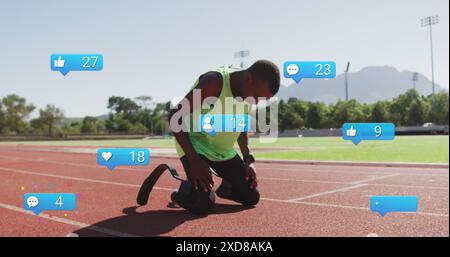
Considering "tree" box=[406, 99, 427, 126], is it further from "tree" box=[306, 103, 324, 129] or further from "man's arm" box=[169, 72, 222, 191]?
"man's arm" box=[169, 72, 222, 191]

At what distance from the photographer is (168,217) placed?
4762 millimetres

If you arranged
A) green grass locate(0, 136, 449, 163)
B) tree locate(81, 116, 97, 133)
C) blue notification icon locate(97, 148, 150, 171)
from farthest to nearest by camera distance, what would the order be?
tree locate(81, 116, 97, 133), green grass locate(0, 136, 449, 163), blue notification icon locate(97, 148, 150, 171)

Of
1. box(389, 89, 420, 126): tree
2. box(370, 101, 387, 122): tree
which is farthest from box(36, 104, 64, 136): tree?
box(389, 89, 420, 126): tree

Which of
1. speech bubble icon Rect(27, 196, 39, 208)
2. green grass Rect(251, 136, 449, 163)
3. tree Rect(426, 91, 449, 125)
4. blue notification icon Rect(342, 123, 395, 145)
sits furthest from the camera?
tree Rect(426, 91, 449, 125)

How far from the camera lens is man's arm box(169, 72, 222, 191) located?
13.1 feet

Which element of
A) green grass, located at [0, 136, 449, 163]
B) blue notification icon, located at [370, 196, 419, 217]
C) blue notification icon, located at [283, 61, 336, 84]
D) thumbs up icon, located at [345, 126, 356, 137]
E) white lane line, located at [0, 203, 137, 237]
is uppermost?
blue notification icon, located at [283, 61, 336, 84]

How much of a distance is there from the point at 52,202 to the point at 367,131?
3422mm

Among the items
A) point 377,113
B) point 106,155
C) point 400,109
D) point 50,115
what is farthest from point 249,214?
point 400,109

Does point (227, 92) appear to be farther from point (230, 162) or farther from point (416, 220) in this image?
point (416, 220)

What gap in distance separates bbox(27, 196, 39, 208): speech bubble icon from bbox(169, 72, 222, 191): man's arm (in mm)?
1845

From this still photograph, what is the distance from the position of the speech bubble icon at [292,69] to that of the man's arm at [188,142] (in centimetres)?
70

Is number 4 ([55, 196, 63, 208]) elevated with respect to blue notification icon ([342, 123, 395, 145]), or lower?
lower

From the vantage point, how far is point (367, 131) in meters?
4.14

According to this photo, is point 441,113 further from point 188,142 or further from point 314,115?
point 188,142
